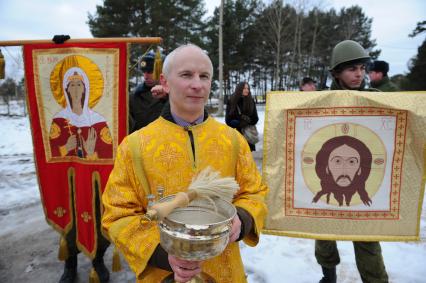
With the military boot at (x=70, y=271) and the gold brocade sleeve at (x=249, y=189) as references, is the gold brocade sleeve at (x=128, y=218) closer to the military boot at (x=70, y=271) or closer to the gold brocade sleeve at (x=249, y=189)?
the gold brocade sleeve at (x=249, y=189)

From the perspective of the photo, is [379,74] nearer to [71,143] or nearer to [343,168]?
[343,168]

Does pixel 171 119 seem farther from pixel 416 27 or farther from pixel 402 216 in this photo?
pixel 416 27

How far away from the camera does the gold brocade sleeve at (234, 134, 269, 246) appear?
1.45 metres

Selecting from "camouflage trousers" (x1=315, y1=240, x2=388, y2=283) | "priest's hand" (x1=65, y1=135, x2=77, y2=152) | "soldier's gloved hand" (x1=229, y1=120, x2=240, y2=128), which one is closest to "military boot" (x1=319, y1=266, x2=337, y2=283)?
"camouflage trousers" (x1=315, y1=240, x2=388, y2=283)

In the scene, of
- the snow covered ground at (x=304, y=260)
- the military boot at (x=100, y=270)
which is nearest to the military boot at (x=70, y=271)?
the military boot at (x=100, y=270)

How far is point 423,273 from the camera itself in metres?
2.93

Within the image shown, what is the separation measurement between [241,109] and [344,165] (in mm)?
3571

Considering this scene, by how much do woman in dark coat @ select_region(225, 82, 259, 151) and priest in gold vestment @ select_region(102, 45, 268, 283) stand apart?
4.21 meters

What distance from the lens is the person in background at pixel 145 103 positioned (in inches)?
127

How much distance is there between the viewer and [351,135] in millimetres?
A: 2268

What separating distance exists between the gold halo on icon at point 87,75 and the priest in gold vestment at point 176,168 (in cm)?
142

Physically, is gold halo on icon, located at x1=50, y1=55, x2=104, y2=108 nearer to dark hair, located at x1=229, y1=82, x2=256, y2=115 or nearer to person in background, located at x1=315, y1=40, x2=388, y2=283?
person in background, located at x1=315, y1=40, x2=388, y2=283

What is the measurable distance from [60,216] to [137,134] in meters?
1.84

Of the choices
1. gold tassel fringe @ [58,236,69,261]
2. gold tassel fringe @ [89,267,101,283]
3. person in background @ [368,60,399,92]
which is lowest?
gold tassel fringe @ [89,267,101,283]
